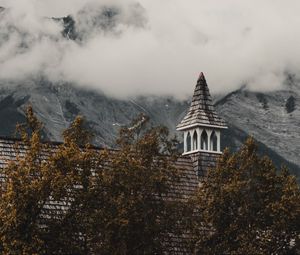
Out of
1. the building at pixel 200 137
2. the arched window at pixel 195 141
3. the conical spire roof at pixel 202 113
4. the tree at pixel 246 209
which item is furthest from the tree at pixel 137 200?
the conical spire roof at pixel 202 113

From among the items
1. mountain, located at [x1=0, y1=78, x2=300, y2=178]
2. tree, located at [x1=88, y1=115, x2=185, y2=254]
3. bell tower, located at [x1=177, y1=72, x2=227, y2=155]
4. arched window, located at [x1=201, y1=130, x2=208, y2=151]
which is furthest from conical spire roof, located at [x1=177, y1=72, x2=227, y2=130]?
mountain, located at [x1=0, y1=78, x2=300, y2=178]

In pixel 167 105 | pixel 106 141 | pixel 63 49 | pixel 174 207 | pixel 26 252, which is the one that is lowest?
pixel 26 252

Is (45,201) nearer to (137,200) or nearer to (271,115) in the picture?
(137,200)

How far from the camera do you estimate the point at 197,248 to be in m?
33.7

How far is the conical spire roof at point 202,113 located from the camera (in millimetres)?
51906

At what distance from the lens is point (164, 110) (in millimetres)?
149750

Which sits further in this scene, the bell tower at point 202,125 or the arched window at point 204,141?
the bell tower at point 202,125

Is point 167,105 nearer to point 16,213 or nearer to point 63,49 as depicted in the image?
point 63,49

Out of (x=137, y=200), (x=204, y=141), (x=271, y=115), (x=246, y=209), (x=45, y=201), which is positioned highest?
(x=271, y=115)

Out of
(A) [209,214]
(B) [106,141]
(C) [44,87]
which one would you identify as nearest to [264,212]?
(A) [209,214]

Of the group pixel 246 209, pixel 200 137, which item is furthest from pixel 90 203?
pixel 200 137

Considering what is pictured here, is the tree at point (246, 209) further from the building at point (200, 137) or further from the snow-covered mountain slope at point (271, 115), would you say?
the snow-covered mountain slope at point (271, 115)

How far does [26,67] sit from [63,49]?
10.5 metres

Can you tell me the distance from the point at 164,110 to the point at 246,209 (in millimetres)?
116686
